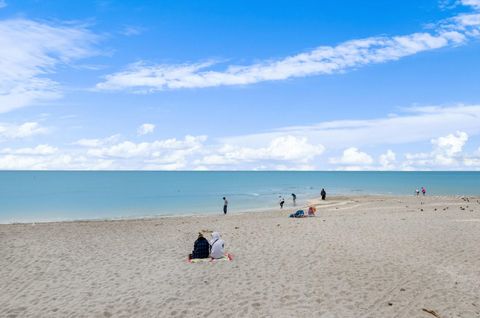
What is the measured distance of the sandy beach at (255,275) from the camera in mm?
11727

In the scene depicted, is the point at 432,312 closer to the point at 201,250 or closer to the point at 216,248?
the point at 216,248

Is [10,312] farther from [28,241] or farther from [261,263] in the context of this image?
[28,241]

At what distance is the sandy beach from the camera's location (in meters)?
11.7

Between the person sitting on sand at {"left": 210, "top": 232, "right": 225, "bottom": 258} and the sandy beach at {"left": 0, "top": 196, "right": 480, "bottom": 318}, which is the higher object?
the person sitting on sand at {"left": 210, "top": 232, "right": 225, "bottom": 258}

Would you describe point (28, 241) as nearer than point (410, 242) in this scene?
No

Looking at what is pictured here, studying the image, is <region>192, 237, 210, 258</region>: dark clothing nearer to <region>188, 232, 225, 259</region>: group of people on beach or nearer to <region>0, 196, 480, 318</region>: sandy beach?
→ <region>188, 232, 225, 259</region>: group of people on beach

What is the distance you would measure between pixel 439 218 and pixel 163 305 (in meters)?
24.2

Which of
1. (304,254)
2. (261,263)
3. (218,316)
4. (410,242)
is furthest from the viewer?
(410,242)

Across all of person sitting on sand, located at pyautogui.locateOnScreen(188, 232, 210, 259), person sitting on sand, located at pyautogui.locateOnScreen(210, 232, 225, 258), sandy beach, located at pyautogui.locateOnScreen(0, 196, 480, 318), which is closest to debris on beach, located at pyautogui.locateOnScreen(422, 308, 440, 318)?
sandy beach, located at pyautogui.locateOnScreen(0, 196, 480, 318)

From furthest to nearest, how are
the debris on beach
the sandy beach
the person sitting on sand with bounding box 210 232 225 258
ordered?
the person sitting on sand with bounding box 210 232 225 258, the sandy beach, the debris on beach

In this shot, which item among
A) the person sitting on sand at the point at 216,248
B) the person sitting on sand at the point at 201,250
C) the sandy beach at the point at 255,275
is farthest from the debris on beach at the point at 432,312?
the person sitting on sand at the point at 201,250

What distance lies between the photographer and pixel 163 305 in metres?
12.0

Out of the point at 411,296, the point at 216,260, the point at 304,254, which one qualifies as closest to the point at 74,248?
Answer: the point at 216,260

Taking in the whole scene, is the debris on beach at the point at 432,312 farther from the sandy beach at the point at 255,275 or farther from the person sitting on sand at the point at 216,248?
the person sitting on sand at the point at 216,248
